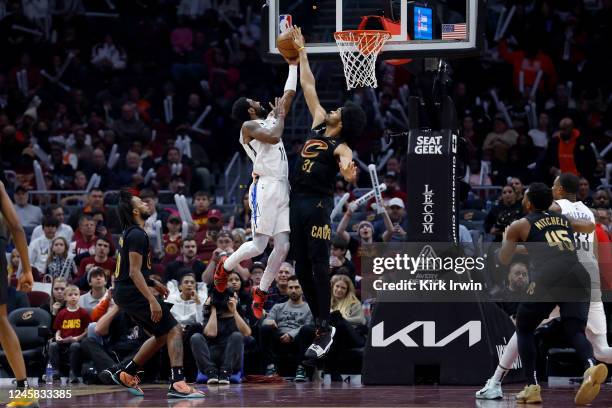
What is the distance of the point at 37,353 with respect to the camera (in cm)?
1585

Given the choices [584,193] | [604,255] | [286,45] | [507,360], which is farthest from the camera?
[584,193]

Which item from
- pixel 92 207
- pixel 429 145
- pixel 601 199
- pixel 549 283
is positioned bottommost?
pixel 549 283

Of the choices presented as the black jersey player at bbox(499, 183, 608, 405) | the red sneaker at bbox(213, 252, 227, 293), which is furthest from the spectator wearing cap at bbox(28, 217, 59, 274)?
the black jersey player at bbox(499, 183, 608, 405)

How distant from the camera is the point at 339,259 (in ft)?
52.9

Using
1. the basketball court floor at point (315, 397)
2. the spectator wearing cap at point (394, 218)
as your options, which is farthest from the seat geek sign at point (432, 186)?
the spectator wearing cap at point (394, 218)

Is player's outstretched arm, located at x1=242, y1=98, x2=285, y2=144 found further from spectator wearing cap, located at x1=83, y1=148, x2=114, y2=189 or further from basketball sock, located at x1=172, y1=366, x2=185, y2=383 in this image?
spectator wearing cap, located at x1=83, y1=148, x2=114, y2=189

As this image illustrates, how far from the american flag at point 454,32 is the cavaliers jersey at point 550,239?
7.78 feet

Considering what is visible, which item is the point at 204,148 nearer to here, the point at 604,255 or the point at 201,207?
the point at 201,207

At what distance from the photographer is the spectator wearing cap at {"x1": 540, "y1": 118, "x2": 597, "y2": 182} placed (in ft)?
60.1

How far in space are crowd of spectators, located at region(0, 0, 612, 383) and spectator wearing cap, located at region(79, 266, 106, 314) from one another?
21mm

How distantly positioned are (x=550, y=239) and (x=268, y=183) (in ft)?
8.83

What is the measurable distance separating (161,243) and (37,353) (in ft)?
9.23

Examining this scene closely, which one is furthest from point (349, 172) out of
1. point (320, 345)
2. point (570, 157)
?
point (570, 157)
